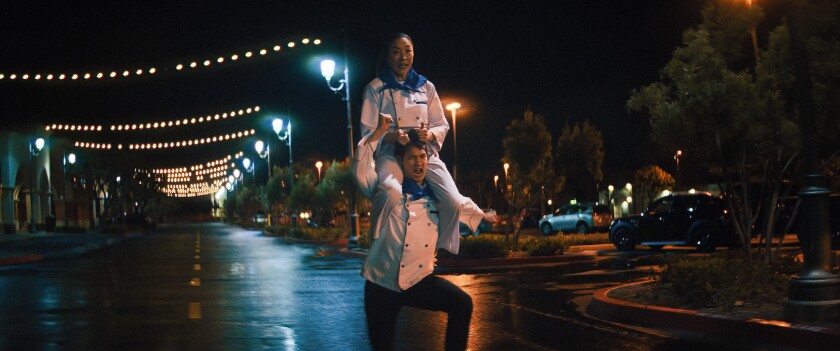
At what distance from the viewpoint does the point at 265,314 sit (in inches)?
458

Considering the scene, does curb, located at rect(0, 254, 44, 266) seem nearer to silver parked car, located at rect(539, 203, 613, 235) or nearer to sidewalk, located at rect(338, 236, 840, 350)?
sidewalk, located at rect(338, 236, 840, 350)

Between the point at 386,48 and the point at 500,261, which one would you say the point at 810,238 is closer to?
the point at 386,48

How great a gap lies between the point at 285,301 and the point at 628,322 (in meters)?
5.14

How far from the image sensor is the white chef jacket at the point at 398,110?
4410 millimetres

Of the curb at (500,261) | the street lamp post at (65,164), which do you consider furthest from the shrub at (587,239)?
the street lamp post at (65,164)

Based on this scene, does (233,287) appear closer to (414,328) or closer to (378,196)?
(414,328)

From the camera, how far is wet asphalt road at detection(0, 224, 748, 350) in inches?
359

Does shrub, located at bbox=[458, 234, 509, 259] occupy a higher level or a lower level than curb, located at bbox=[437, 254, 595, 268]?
higher

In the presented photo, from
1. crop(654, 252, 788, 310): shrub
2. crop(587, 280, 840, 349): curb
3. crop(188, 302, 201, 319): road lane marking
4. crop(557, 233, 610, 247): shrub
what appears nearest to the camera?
crop(587, 280, 840, 349): curb

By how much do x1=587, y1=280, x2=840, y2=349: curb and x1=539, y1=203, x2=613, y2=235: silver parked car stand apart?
27.4 meters

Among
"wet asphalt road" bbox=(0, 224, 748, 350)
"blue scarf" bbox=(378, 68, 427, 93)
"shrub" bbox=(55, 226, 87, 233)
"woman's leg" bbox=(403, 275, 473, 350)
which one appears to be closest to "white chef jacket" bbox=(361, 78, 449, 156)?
"blue scarf" bbox=(378, 68, 427, 93)

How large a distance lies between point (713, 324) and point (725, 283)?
3.13 feet

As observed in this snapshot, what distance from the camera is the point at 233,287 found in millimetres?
15766

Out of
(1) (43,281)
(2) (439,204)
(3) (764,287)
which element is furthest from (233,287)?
(2) (439,204)
